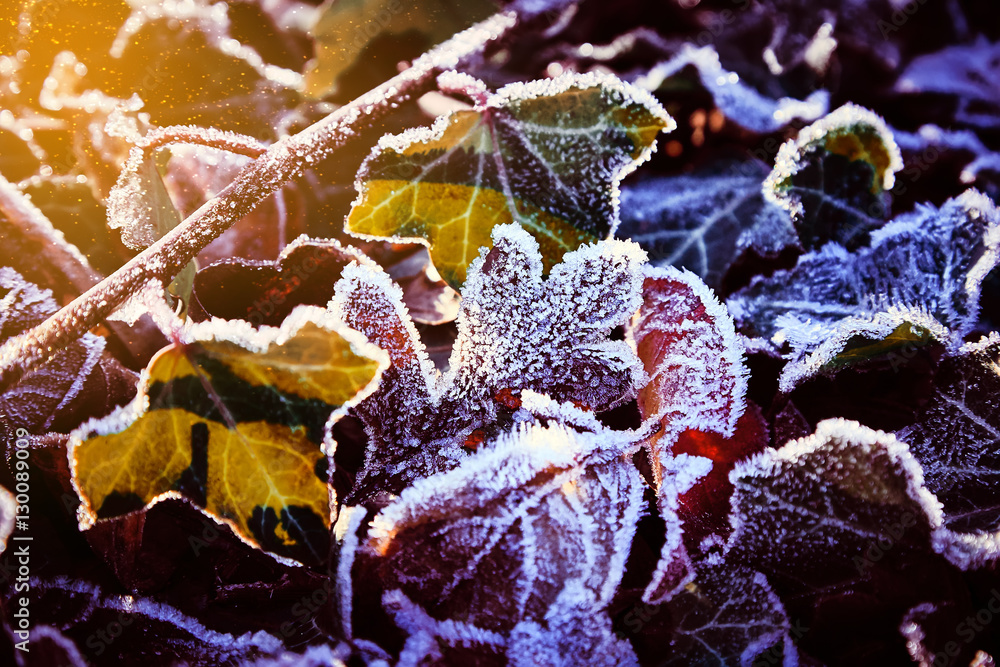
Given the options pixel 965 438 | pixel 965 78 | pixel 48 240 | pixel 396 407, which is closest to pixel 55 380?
pixel 48 240

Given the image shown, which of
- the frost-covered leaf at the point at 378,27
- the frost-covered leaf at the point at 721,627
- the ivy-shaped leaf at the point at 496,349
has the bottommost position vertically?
the frost-covered leaf at the point at 721,627

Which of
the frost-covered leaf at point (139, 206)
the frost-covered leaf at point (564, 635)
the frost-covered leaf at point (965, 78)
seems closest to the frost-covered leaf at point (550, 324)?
the frost-covered leaf at point (564, 635)

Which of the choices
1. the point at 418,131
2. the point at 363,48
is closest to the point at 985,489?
the point at 418,131

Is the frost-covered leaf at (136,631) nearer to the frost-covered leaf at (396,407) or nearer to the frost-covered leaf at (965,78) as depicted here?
the frost-covered leaf at (396,407)

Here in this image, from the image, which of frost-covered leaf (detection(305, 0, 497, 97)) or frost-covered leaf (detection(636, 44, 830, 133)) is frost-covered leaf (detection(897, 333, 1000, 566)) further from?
frost-covered leaf (detection(305, 0, 497, 97))

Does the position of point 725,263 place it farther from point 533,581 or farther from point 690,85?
point 533,581
